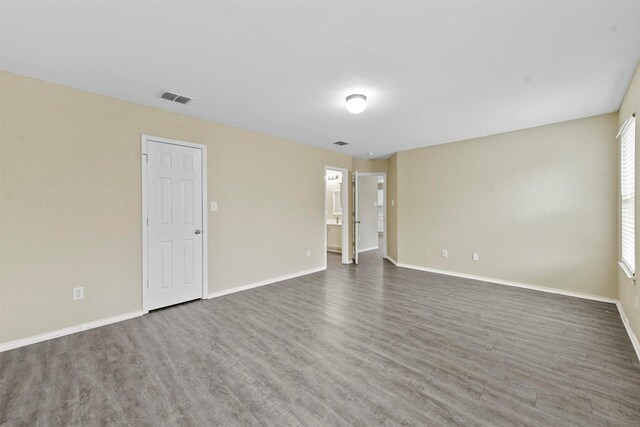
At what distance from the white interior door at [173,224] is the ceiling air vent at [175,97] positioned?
63 cm

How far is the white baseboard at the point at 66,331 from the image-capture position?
252 centimetres

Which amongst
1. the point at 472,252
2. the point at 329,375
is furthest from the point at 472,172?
the point at 329,375

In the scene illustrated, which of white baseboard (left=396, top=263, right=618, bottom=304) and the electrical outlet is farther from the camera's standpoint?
white baseboard (left=396, top=263, right=618, bottom=304)

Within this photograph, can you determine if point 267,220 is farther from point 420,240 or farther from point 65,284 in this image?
point 420,240

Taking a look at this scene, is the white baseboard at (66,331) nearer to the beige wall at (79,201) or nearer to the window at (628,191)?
the beige wall at (79,201)

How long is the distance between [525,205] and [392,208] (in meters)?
2.69

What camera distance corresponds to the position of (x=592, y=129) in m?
3.77

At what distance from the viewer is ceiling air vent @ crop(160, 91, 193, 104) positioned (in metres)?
3.02

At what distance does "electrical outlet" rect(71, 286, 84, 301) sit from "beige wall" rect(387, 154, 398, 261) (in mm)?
5362

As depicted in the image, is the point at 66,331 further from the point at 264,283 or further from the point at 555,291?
the point at 555,291

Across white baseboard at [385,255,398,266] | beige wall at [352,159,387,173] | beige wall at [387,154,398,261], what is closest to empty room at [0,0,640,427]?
white baseboard at [385,255,398,266]

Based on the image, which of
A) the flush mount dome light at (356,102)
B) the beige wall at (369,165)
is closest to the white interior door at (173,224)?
the flush mount dome light at (356,102)

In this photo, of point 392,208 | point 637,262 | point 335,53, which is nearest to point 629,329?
point 637,262

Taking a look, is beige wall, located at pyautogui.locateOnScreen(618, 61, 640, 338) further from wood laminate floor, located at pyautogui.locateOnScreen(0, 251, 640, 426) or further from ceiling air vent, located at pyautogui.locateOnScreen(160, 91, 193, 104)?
ceiling air vent, located at pyautogui.locateOnScreen(160, 91, 193, 104)
